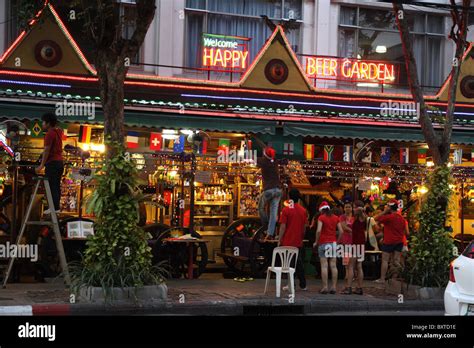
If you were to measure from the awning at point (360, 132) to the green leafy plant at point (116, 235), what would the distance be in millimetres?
5618

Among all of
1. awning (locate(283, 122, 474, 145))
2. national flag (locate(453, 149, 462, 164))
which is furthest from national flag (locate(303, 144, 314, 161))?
national flag (locate(453, 149, 462, 164))

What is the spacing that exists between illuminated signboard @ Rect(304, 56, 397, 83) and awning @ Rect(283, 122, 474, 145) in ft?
7.78

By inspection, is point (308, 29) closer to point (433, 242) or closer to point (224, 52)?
point (224, 52)

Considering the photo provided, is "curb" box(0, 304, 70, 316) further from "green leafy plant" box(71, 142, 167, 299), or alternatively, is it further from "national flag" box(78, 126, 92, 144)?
"national flag" box(78, 126, 92, 144)

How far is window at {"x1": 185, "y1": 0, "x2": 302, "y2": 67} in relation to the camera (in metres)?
21.6

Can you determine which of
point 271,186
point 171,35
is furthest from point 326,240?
point 171,35

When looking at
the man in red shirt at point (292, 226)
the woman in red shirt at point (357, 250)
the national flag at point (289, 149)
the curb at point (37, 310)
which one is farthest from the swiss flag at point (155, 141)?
the curb at point (37, 310)

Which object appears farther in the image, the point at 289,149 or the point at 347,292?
the point at 289,149

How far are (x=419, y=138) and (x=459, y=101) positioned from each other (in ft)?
9.45

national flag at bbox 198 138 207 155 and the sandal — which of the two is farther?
national flag at bbox 198 138 207 155

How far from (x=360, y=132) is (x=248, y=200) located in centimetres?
356

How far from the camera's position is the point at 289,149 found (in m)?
18.6
